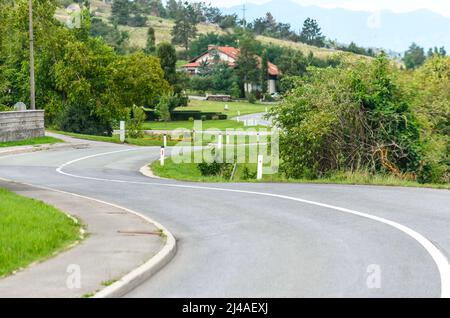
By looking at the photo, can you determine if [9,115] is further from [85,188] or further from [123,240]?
[123,240]

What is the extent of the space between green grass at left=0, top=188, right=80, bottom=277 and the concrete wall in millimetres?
25082

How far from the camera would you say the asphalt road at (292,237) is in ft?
29.2

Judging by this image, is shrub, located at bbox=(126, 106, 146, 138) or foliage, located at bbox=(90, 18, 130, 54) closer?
shrub, located at bbox=(126, 106, 146, 138)

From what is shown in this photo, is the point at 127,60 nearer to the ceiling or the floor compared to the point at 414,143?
nearer to the ceiling

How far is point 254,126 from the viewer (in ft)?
243

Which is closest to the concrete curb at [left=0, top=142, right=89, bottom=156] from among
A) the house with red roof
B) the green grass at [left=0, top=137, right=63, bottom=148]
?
the green grass at [left=0, top=137, right=63, bottom=148]

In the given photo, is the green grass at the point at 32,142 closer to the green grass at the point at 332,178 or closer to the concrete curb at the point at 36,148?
the concrete curb at the point at 36,148

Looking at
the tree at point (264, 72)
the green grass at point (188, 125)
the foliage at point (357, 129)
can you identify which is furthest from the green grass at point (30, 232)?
the tree at point (264, 72)

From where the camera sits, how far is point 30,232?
11852 millimetres

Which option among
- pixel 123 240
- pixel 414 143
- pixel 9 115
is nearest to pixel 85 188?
pixel 123 240

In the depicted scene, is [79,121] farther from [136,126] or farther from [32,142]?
[32,142]

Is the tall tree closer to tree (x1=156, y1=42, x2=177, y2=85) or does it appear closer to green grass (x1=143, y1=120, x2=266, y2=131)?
tree (x1=156, y1=42, x2=177, y2=85)

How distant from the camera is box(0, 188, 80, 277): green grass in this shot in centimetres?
1012

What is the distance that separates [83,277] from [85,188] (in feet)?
41.6
